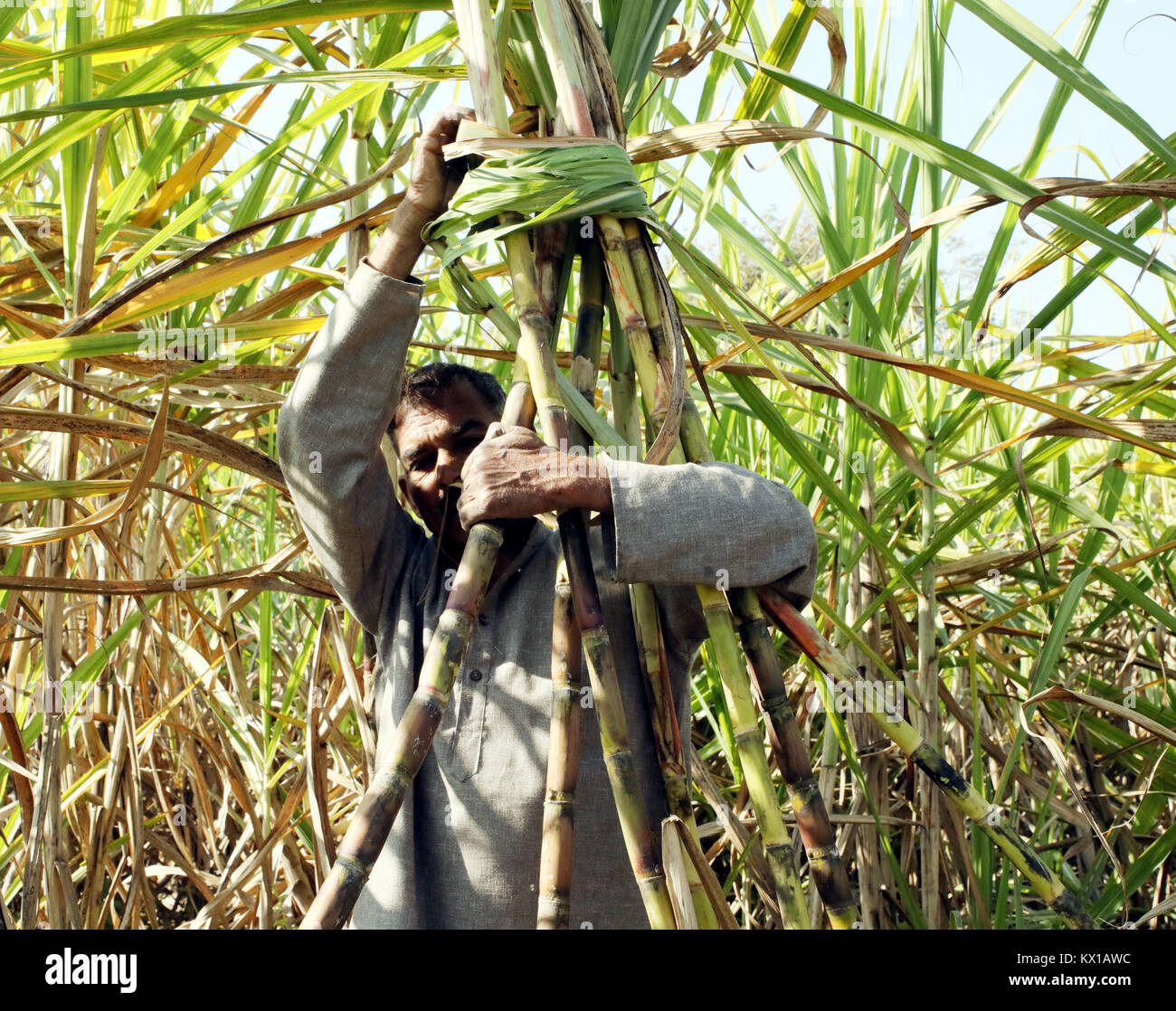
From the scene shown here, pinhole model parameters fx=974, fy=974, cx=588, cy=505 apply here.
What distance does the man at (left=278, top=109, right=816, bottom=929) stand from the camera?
3.10 feet

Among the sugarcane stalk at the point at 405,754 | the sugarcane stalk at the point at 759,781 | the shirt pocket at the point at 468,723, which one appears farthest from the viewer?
the shirt pocket at the point at 468,723

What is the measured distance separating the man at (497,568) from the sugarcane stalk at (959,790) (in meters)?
0.10

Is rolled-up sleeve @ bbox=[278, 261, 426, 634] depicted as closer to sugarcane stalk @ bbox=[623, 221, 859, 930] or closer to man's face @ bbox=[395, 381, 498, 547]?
man's face @ bbox=[395, 381, 498, 547]

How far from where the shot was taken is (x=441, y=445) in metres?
1.42

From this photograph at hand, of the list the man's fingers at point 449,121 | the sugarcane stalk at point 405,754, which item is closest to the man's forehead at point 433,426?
the man's fingers at point 449,121

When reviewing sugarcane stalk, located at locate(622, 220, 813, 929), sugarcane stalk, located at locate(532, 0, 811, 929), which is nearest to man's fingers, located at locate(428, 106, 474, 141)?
sugarcane stalk, located at locate(532, 0, 811, 929)

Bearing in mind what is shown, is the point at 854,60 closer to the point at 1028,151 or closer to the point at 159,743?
the point at 1028,151

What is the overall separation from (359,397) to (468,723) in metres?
0.45

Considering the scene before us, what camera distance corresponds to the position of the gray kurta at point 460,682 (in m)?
1.18

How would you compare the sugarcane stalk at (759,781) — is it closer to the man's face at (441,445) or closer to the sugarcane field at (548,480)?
the sugarcane field at (548,480)

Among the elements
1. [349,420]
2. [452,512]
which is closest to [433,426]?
[452,512]

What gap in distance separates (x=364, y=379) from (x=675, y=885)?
708mm

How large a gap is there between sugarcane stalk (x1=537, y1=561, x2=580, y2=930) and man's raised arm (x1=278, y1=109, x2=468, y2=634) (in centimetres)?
48
